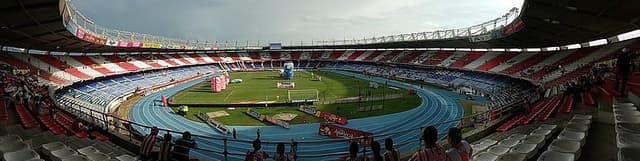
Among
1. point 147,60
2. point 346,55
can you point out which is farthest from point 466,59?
point 147,60

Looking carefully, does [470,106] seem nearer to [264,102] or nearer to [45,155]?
[264,102]

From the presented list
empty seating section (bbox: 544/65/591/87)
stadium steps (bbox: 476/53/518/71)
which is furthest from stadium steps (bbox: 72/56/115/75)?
empty seating section (bbox: 544/65/591/87)

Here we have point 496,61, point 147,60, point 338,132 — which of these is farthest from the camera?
point 147,60

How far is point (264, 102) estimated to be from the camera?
30.1 meters

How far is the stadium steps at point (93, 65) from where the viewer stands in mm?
37375

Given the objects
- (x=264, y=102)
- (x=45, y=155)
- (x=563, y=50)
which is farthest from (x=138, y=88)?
(x=563, y=50)

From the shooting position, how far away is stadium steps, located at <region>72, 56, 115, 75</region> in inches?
1471

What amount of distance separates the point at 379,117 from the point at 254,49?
56.9m

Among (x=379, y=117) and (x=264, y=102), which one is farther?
(x=264, y=102)

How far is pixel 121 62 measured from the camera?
4412cm

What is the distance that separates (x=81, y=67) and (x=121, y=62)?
8.37 meters

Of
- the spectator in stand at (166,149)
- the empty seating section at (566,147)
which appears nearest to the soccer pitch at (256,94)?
the spectator in stand at (166,149)

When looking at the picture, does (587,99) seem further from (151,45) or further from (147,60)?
(147,60)

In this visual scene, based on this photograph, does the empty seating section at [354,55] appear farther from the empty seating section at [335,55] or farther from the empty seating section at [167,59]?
the empty seating section at [167,59]
